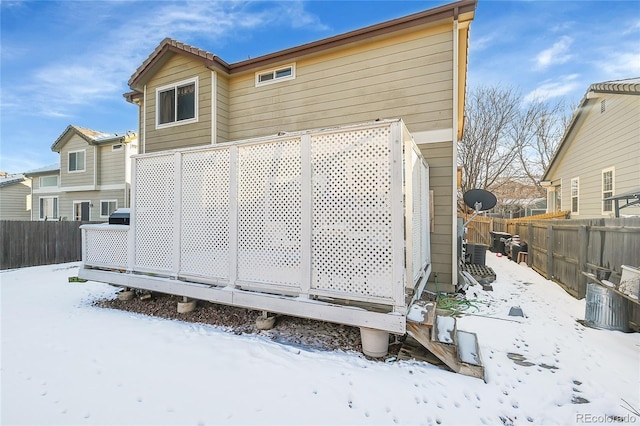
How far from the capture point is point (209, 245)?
14.7ft

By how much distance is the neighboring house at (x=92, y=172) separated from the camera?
1491 centimetres

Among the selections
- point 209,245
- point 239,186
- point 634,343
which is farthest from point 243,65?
point 634,343

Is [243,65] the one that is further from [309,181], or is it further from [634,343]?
[634,343]

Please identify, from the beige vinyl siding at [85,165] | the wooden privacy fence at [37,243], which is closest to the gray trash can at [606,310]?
the wooden privacy fence at [37,243]

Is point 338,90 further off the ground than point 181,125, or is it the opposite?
point 338,90

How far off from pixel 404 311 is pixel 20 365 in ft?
14.3

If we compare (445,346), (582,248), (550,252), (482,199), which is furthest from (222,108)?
(550,252)

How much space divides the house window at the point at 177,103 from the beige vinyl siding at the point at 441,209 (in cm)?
651

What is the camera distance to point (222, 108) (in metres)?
8.05

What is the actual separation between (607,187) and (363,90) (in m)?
9.05

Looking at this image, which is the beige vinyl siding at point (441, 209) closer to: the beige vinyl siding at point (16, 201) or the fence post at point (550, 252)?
the fence post at point (550, 252)

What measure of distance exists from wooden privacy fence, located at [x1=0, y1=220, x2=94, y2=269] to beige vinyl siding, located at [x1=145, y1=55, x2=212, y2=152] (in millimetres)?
5392

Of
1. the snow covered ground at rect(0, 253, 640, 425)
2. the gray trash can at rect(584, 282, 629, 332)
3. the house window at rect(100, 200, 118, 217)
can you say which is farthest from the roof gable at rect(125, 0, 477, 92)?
the house window at rect(100, 200, 118, 217)

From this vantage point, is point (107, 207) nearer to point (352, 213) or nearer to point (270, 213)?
point (270, 213)
